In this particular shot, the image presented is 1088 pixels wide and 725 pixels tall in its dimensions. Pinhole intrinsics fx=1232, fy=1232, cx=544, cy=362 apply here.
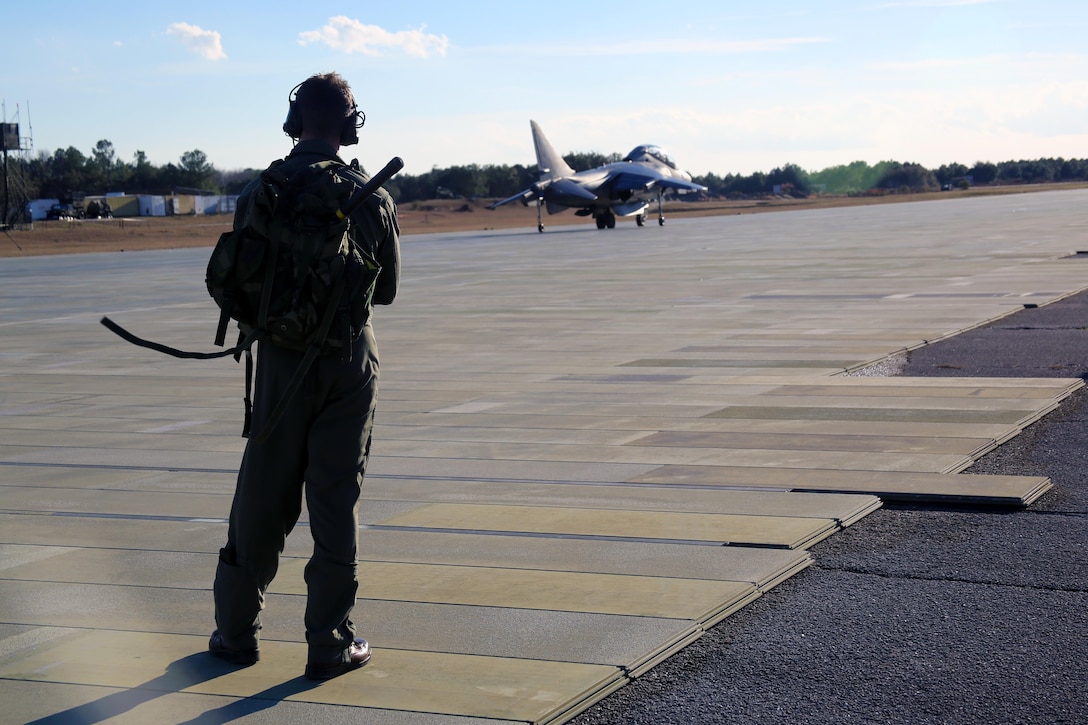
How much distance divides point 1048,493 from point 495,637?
342cm

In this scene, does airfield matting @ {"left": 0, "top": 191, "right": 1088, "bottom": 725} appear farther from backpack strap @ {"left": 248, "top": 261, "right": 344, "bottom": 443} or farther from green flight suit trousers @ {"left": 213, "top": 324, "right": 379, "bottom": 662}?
backpack strap @ {"left": 248, "top": 261, "right": 344, "bottom": 443}

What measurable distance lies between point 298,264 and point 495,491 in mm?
3156

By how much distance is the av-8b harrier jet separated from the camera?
174 feet

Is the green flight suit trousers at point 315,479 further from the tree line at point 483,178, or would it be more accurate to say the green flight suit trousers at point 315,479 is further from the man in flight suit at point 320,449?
the tree line at point 483,178

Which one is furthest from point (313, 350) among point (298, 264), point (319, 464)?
point (319, 464)

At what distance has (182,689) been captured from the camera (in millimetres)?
4082

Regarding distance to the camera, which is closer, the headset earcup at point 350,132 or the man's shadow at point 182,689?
the man's shadow at point 182,689

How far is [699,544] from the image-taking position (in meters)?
5.61

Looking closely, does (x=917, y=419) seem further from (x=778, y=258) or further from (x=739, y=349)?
(x=778, y=258)

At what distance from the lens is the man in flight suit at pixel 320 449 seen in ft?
13.2

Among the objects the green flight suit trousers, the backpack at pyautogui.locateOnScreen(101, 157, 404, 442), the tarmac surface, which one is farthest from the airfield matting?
the backpack at pyautogui.locateOnScreen(101, 157, 404, 442)

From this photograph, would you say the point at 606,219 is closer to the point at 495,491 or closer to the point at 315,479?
the point at 495,491

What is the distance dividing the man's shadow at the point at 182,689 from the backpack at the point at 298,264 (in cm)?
90

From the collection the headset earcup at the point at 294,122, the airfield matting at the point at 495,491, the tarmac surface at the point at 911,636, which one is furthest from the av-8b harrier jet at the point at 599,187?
the headset earcup at the point at 294,122
